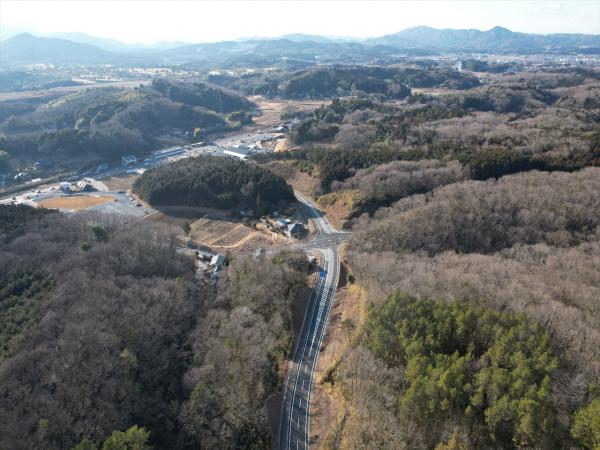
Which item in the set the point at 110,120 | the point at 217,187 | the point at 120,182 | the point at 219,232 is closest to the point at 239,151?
the point at 120,182

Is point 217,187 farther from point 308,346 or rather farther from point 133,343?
point 308,346

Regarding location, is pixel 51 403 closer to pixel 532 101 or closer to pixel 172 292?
pixel 172 292

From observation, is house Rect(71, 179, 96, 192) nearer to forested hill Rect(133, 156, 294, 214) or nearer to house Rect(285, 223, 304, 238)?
forested hill Rect(133, 156, 294, 214)

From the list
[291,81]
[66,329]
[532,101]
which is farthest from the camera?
[291,81]

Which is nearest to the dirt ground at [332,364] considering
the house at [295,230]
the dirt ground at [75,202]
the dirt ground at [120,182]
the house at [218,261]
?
the house at [295,230]

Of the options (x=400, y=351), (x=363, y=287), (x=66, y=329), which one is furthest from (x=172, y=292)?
(x=400, y=351)

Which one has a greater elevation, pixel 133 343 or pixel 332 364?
pixel 332 364
